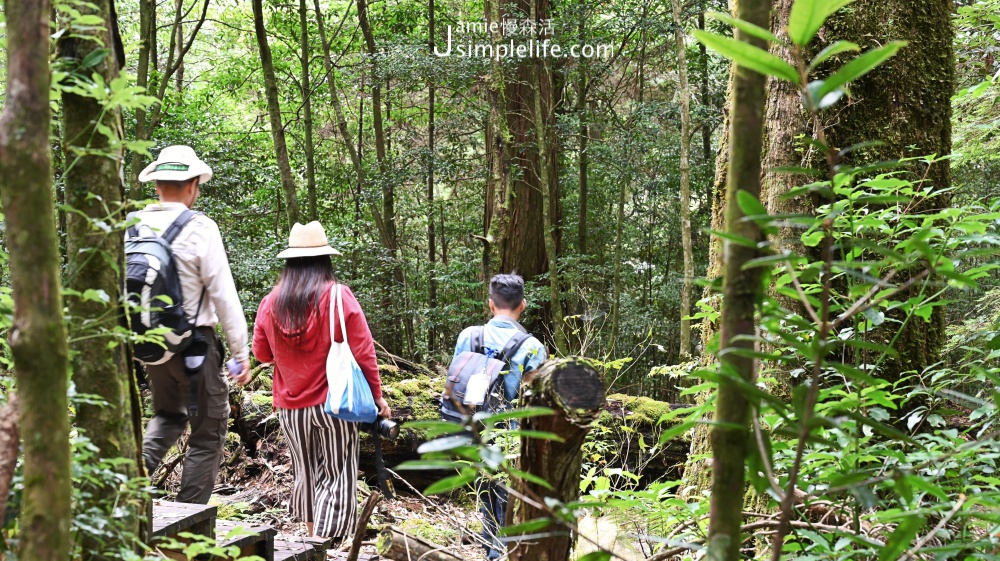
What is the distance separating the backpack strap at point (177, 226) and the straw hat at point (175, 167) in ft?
0.72

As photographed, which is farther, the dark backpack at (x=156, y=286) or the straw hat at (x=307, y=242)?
the straw hat at (x=307, y=242)

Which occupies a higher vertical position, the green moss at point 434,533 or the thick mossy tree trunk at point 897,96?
the thick mossy tree trunk at point 897,96

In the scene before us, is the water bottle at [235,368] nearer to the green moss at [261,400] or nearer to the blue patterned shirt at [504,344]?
the blue patterned shirt at [504,344]

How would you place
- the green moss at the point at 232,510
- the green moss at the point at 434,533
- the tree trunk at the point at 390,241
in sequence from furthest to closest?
the tree trunk at the point at 390,241
the green moss at the point at 434,533
the green moss at the point at 232,510

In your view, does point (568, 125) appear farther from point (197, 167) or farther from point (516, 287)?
point (197, 167)

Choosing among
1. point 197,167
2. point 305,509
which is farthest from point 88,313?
point 305,509

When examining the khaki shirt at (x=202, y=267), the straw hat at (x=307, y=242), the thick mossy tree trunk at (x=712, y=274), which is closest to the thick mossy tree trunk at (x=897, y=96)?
the thick mossy tree trunk at (x=712, y=274)

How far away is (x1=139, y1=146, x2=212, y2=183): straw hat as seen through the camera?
3.98 metres

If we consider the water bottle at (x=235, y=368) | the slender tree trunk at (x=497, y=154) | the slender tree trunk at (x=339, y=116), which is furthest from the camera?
the slender tree trunk at (x=339, y=116)

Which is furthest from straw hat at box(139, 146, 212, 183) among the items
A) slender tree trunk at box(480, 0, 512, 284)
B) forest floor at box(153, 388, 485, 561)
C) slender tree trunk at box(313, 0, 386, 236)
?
slender tree trunk at box(313, 0, 386, 236)

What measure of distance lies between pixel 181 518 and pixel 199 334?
1.12 metres

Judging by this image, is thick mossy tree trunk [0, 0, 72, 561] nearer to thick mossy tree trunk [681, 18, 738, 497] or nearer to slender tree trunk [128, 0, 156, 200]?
thick mossy tree trunk [681, 18, 738, 497]

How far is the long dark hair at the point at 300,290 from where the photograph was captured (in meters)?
4.65

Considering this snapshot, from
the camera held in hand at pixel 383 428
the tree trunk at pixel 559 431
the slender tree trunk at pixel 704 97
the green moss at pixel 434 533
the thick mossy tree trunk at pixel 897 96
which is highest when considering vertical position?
the slender tree trunk at pixel 704 97
